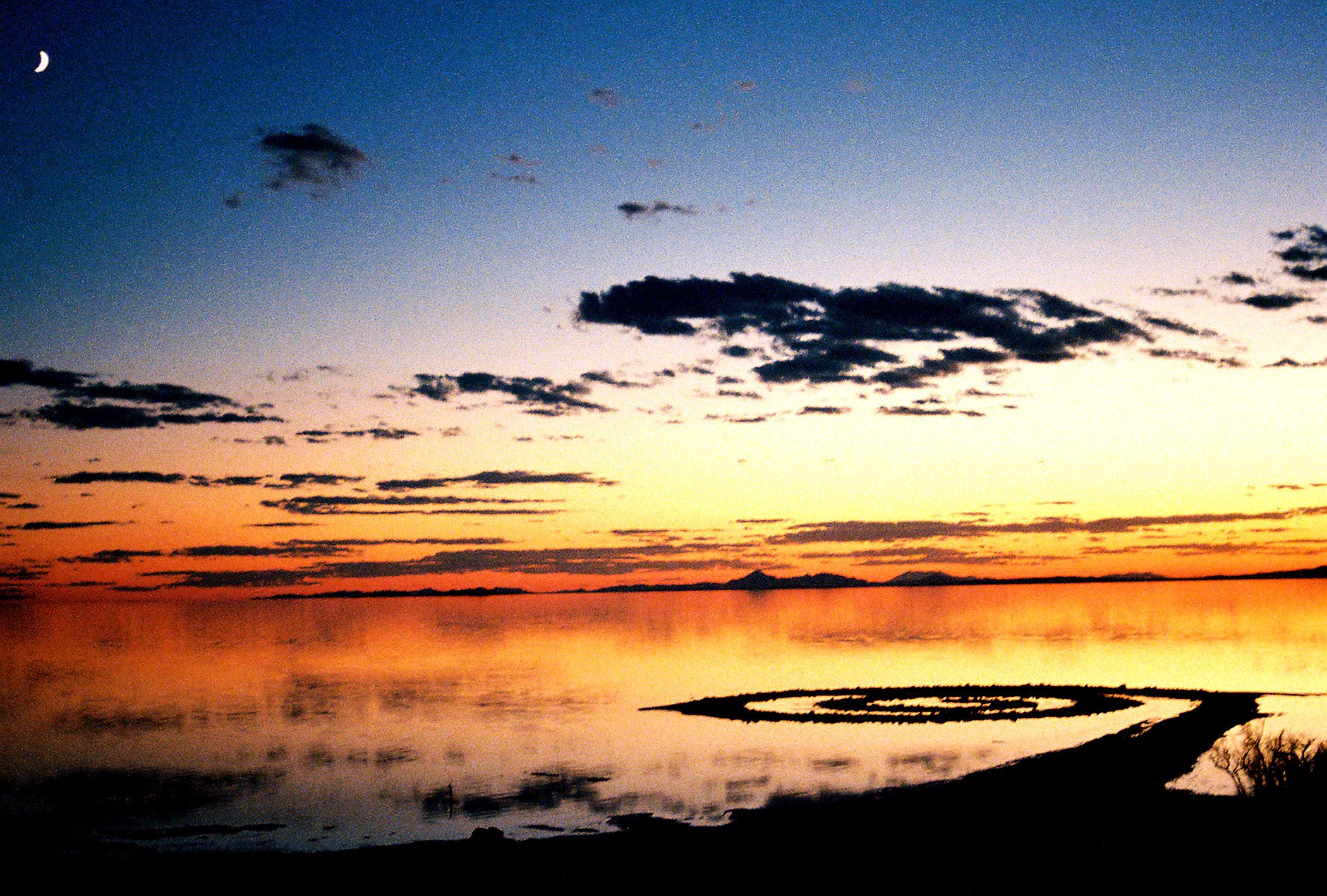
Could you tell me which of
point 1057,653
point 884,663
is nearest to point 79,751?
point 884,663

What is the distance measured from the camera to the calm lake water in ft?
111

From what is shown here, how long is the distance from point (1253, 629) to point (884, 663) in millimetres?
59056

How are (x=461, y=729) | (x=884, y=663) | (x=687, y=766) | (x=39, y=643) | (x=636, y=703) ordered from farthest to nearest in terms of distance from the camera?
1. (x=39, y=643)
2. (x=884, y=663)
3. (x=636, y=703)
4. (x=461, y=729)
5. (x=687, y=766)

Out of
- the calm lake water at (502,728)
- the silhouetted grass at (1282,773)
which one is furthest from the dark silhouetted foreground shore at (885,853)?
the calm lake water at (502,728)

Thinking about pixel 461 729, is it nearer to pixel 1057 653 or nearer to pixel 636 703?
pixel 636 703

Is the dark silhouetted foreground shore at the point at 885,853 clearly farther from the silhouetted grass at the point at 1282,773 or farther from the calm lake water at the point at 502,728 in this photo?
the calm lake water at the point at 502,728

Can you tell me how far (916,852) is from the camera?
832 inches

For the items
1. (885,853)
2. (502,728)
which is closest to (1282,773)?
(885,853)

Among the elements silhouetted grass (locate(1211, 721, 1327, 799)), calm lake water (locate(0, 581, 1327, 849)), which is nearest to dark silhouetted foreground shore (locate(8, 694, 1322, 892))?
silhouetted grass (locate(1211, 721, 1327, 799))

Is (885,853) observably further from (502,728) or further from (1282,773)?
(502,728)

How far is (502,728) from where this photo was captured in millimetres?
51031

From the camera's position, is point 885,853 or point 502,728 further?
point 502,728

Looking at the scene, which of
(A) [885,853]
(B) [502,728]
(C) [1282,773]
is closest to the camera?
(A) [885,853]

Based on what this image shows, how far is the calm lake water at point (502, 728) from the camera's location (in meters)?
33.8
